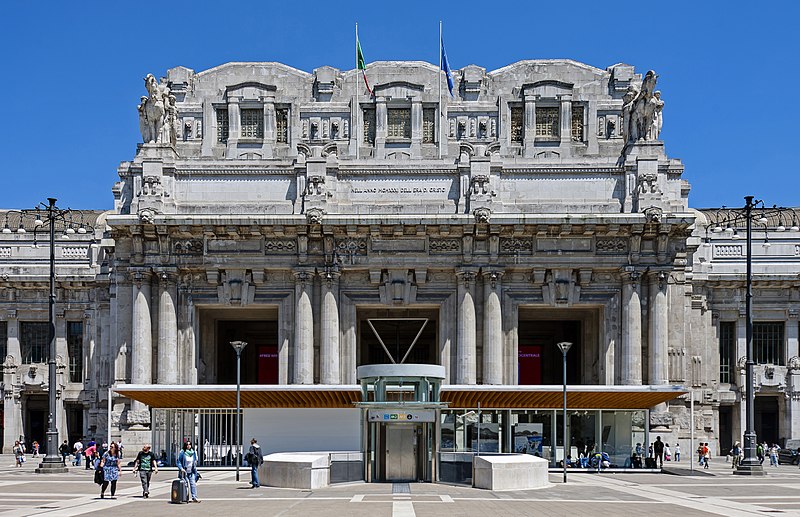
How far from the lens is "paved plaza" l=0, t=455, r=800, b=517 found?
31.8 metres

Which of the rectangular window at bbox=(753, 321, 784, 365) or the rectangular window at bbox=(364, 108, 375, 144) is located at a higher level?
the rectangular window at bbox=(364, 108, 375, 144)

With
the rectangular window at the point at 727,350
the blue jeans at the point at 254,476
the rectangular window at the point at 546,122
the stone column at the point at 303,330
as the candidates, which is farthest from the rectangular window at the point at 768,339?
the blue jeans at the point at 254,476

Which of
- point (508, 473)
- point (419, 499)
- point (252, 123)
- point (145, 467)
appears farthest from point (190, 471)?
point (252, 123)

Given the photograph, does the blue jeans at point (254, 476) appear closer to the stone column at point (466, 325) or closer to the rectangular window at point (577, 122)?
the stone column at point (466, 325)

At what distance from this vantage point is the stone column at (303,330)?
63.6 meters

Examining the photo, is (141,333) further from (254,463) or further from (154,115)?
(254,463)

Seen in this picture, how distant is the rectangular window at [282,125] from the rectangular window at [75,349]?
18.6 m

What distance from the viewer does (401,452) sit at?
4219 cm

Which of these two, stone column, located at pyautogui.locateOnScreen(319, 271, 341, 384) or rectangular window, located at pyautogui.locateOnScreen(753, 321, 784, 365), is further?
rectangular window, located at pyautogui.locateOnScreen(753, 321, 784, 365)

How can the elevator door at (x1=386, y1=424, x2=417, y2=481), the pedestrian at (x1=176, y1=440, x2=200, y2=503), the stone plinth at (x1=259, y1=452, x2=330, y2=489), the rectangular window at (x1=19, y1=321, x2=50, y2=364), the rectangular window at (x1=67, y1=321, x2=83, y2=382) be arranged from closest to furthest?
the pedestrian at (x1=176, y1=440, x2=200, y2=503) < the stone plinth at (x1=259, y1=452, x2=330, y2=489) < the elevator door at (x1=386, y1=424, x2=417, y2=481) < the rectangular window at (x1=19, y1=321, x2=50, y2=364) < the rectangular window at (x1=67, y1=321, x2=83, y2=382)

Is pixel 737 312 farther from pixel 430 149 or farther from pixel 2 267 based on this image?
pixel 2 267

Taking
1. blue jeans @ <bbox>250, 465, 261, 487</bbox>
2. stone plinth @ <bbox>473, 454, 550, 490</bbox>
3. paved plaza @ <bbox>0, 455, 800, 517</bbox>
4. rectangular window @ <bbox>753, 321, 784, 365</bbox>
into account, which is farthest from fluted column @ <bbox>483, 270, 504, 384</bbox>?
blue jeans @ <bbox>250, 465, 261, 487</bbox>

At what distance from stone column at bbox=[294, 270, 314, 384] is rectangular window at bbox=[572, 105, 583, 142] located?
2317 centimetres

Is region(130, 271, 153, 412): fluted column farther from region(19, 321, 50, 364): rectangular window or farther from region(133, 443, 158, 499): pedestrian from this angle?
region(133, 443, 158, 499): pedestrian
